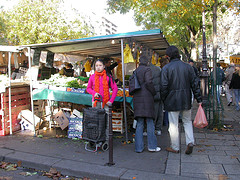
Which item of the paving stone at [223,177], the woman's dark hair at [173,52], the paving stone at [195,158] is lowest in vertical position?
the paving stone at [223,177]

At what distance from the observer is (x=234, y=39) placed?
39.1 meters

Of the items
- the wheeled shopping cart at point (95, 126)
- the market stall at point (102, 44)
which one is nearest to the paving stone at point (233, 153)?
the market stall at point (102, 44)

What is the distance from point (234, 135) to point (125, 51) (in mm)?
3510

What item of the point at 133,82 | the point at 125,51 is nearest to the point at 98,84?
the point at 133,82

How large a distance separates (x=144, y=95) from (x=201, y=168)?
1.73 meters

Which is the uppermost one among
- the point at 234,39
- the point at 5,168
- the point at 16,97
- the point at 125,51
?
the point at 234,39

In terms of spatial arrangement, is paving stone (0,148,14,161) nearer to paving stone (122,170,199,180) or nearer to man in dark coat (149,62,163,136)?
paving stone (122,170,199,180)

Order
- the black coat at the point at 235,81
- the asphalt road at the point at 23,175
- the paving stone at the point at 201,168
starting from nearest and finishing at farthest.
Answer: the paving stone at the point at 201,168
the asphalt road at the point at 23,175
the black coat at the point at 235,81

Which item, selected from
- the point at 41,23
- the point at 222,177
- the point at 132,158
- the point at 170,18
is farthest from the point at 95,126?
the point at 41,23

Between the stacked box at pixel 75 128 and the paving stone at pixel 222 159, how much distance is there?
3251mm

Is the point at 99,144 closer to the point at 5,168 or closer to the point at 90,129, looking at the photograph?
the point at 90,129

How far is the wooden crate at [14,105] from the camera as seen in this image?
6521 millimetres

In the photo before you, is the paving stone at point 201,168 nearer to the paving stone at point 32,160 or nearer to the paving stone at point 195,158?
the paving stone at point 195,158

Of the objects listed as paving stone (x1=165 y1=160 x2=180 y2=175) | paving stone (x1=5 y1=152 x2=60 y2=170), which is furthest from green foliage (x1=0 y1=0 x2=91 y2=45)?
paving stone (x1=165 y1=160 x2=180 y2=175)
